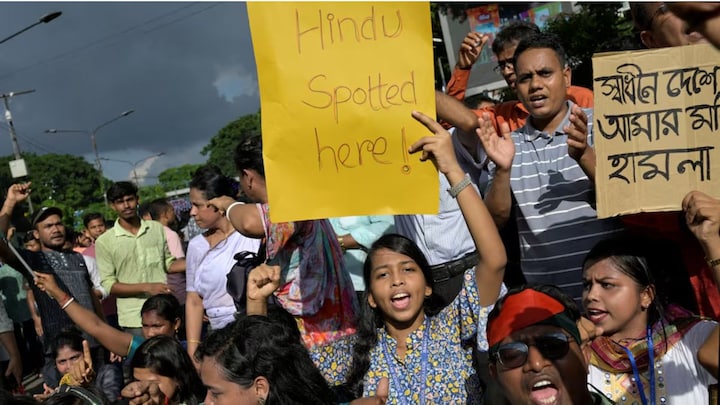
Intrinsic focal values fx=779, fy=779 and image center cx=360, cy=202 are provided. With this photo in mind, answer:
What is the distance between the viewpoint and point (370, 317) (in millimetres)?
3184

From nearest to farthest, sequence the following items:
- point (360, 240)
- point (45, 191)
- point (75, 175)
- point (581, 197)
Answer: point (581, 197) → point (360, 240) → point (45, 191) → point (75, 175)

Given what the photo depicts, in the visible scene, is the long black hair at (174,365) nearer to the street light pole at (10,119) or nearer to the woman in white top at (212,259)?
the woman in white top at (212,259)

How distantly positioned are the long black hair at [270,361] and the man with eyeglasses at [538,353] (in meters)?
0.69

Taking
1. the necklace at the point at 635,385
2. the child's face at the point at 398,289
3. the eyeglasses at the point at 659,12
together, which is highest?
the eyeglasses at the point at 659,12

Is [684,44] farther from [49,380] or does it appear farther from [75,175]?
[75,175]

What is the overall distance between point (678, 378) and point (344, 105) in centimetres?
150

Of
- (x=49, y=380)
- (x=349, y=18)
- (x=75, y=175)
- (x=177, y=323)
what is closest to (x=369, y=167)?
(x=349, y=18)

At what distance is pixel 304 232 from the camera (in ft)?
11.5

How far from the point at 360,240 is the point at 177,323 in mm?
1347

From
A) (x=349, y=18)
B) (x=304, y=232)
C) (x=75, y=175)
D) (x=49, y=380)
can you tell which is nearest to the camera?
(x=349, y=18)

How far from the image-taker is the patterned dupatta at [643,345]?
8.89 feet

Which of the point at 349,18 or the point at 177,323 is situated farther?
the point at 177,323

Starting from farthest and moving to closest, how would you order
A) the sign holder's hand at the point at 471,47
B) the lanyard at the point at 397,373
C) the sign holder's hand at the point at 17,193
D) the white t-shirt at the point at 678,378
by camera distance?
the sign holder's hand at the point at 17,193
the sign holder's hand at the point at 471,47
the lanyard at the point at 397,373
the white t-shirt at the point at 678,378

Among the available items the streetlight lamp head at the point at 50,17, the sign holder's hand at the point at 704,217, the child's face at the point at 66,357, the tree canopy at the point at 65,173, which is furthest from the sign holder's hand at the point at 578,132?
the tree canopy at the point at 65,173
